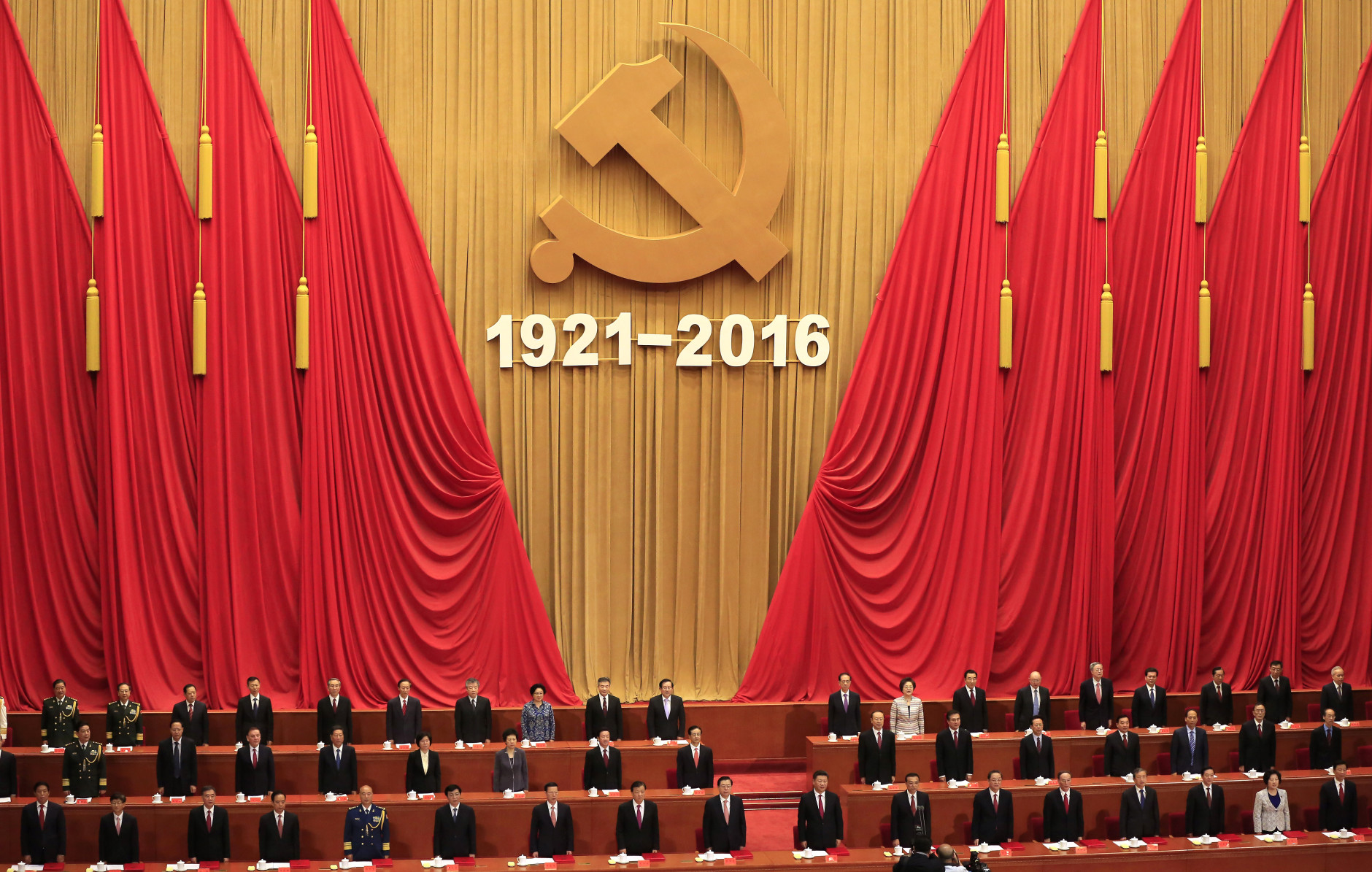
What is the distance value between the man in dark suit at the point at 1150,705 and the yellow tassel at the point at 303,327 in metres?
6.53

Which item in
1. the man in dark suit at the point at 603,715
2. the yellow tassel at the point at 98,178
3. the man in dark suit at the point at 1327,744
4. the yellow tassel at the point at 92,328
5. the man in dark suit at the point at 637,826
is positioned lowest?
the man in dark suit at the point at 637,826

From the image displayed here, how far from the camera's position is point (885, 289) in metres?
10.2

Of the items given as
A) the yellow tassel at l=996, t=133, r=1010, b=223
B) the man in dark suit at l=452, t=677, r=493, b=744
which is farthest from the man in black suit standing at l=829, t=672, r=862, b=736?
the yellow tassel at l=996, t=133, r=1010, b=223

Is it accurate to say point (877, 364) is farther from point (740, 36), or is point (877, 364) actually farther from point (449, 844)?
point (449, 844)

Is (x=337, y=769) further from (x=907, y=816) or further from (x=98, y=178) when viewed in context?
(x=98, y=178)

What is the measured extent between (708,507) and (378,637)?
106 inches

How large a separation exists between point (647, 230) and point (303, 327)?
8.86ft

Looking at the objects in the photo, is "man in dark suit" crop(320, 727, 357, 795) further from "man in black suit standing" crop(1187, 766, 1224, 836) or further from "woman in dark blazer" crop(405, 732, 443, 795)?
"man in black suit standing" crop(1187, 766, 1224, 836)

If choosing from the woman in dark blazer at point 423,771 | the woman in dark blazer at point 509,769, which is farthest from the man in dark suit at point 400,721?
the woman in dark blazer at point 509,769

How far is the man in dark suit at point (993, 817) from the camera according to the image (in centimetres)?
759

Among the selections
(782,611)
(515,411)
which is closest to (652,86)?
(515,411)

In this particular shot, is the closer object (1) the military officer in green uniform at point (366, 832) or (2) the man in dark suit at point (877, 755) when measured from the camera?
(1) the military officer in green uniform at point (366, 832)

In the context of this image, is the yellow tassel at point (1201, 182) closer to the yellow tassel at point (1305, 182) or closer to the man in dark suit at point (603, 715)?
the yellow tassel at point (1305, 182)

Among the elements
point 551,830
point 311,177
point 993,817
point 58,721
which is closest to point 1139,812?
point 993,817
